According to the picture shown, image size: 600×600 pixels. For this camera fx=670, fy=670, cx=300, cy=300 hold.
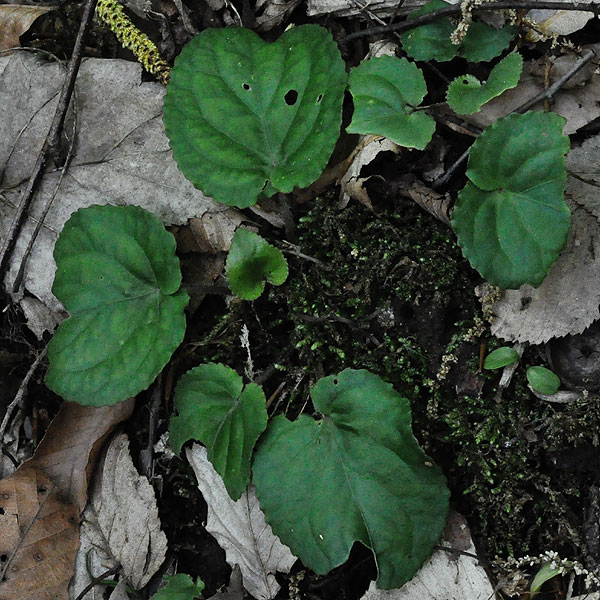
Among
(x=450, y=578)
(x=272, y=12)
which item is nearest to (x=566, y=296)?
(x=450, y=578)

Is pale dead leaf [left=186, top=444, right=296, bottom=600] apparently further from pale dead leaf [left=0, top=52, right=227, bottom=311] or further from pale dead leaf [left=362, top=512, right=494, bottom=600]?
pale dead leaf [left=0, top=52, right=227, bottom=311]

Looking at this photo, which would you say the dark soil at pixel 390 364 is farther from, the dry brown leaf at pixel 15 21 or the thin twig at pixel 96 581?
the dry brown leaf at pixel 15 21

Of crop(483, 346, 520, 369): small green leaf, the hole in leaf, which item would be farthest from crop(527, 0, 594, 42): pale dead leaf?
crop(483, 346, 520, 369): small green leaf

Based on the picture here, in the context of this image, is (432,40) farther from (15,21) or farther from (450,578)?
(450,578)

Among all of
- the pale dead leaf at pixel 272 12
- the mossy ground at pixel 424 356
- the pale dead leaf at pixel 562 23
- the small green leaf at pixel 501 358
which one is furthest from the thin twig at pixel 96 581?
the pale dead leaf at pixel 562 23

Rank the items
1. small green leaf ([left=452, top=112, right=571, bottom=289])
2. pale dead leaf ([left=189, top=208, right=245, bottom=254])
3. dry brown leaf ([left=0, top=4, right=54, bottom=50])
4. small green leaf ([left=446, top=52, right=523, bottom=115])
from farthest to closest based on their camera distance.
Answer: dry brown leaf ([left=0, top=4, right=54, bottom=50])
pale dead leaf ([left=189, top=208, right=245, bottom=254])
small green leaf ([left=446, top=52, right=523, bottom=115])
small green leaf ([left=452, top=112, right=571, bottom=289])

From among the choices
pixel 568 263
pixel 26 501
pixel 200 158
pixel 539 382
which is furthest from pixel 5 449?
pixel 568 263
